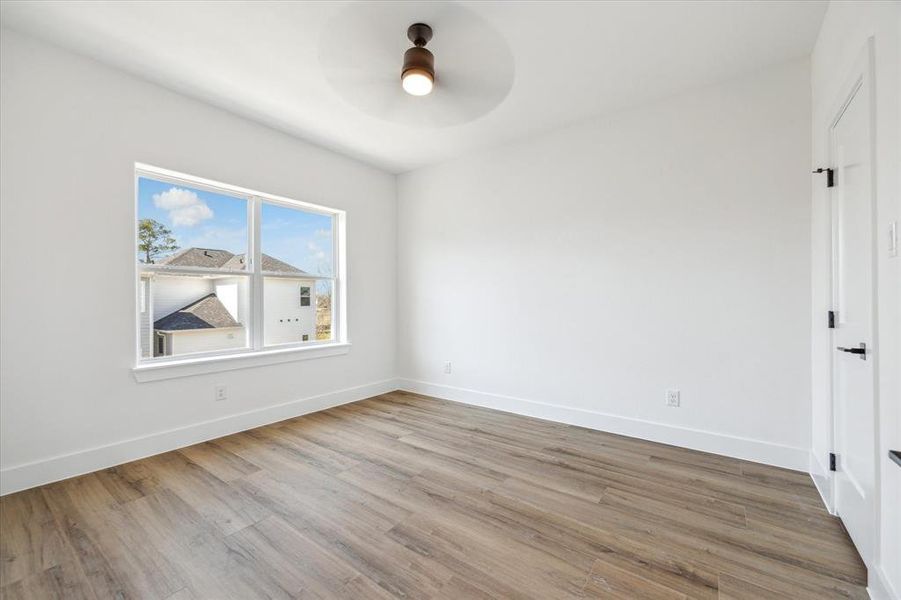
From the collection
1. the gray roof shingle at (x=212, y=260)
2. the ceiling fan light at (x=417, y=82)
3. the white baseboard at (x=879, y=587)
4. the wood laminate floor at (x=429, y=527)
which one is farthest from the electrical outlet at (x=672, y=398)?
the gray roof shingle at (x=212, y=260)

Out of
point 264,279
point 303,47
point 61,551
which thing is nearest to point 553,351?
point 264,279

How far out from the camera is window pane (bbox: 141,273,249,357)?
116 inches

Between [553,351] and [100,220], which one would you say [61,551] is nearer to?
[100,220]

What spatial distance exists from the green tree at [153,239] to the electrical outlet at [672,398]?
4169 millimetres

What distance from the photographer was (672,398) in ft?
9.86

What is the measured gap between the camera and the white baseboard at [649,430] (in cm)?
260

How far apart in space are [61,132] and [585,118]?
392 centimetres

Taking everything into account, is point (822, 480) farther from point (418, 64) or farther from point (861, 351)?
point (418, 64)

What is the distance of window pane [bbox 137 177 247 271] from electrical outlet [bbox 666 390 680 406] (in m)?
3.88

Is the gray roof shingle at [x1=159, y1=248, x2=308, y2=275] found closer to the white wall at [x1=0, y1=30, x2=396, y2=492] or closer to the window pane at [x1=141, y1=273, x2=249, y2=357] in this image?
the window pane at [x1=141, y1=273, x2=249, y2=357]

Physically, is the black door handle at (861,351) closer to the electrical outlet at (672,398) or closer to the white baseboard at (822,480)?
the white baseboard at (822,480)

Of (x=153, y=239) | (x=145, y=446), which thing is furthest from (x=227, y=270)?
(x=145, y=446)

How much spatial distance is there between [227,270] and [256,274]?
10.1 inches

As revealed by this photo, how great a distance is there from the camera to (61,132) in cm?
248
